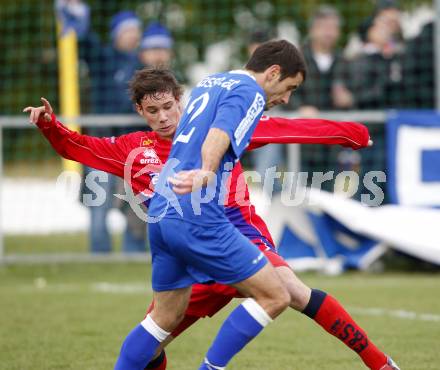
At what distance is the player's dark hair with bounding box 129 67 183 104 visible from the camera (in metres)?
4.60

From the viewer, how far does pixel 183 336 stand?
6.19 m

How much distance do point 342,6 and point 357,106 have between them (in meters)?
9.24

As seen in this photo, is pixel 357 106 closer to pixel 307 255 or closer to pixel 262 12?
pixel 307 255

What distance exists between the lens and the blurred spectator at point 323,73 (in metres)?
9.75

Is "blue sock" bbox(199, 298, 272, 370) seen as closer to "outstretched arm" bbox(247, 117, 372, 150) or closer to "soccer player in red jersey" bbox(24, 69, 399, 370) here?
"soccer player in red jersey" bbox(24, 69, 399, 370)

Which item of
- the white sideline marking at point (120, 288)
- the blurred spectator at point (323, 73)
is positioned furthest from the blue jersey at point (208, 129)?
the blurred spectator at point (323, 73)

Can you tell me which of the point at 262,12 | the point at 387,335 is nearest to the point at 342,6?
the point at 262,12

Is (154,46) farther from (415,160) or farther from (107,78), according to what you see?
(415,160)

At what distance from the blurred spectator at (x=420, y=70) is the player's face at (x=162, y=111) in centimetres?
575

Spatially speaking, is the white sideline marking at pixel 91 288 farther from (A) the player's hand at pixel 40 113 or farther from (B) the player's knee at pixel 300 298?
(B) the player's knee at pixel 300 298

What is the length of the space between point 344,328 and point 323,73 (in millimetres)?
5724

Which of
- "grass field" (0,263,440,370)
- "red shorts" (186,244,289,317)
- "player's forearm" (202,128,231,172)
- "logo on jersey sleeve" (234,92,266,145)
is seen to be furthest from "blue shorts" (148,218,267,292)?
"grass field" (0,263,440,370)

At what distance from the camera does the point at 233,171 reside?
4.61 metres

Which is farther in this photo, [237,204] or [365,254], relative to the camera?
[365,254]
